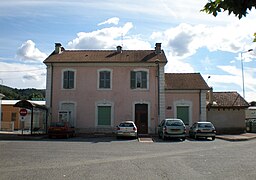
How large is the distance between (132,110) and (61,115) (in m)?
6.41

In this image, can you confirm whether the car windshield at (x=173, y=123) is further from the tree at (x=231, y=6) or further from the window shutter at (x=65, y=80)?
the tree at (x=231, y=6)

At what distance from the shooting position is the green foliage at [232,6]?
16.4 feet

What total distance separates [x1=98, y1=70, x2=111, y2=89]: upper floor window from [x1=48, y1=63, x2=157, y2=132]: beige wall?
36cm

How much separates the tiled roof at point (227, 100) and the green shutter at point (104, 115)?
10.3m

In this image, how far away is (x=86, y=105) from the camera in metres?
33.0

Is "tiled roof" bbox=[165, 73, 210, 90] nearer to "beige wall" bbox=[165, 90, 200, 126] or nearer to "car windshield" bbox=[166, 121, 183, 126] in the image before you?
"beige wall" bbox=[165, 90, 200, 126]

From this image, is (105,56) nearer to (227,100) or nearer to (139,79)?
(139,79)

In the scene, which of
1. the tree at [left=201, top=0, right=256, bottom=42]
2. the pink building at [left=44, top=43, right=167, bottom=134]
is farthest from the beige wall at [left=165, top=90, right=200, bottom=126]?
the tree at [left=201, top=0, right=256, bottom=42]

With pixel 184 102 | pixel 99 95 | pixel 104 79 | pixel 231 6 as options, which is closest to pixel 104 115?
pixel 99 95

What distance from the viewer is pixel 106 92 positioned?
1304 inches

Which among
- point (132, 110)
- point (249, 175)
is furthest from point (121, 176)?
point (132, 110)

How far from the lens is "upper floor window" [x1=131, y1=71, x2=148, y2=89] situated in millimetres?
33062

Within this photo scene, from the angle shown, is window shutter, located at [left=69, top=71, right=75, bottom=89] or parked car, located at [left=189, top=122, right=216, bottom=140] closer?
parked car, located at [left=189, top=122, right=216, bottom=140]

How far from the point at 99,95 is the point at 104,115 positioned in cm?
186
